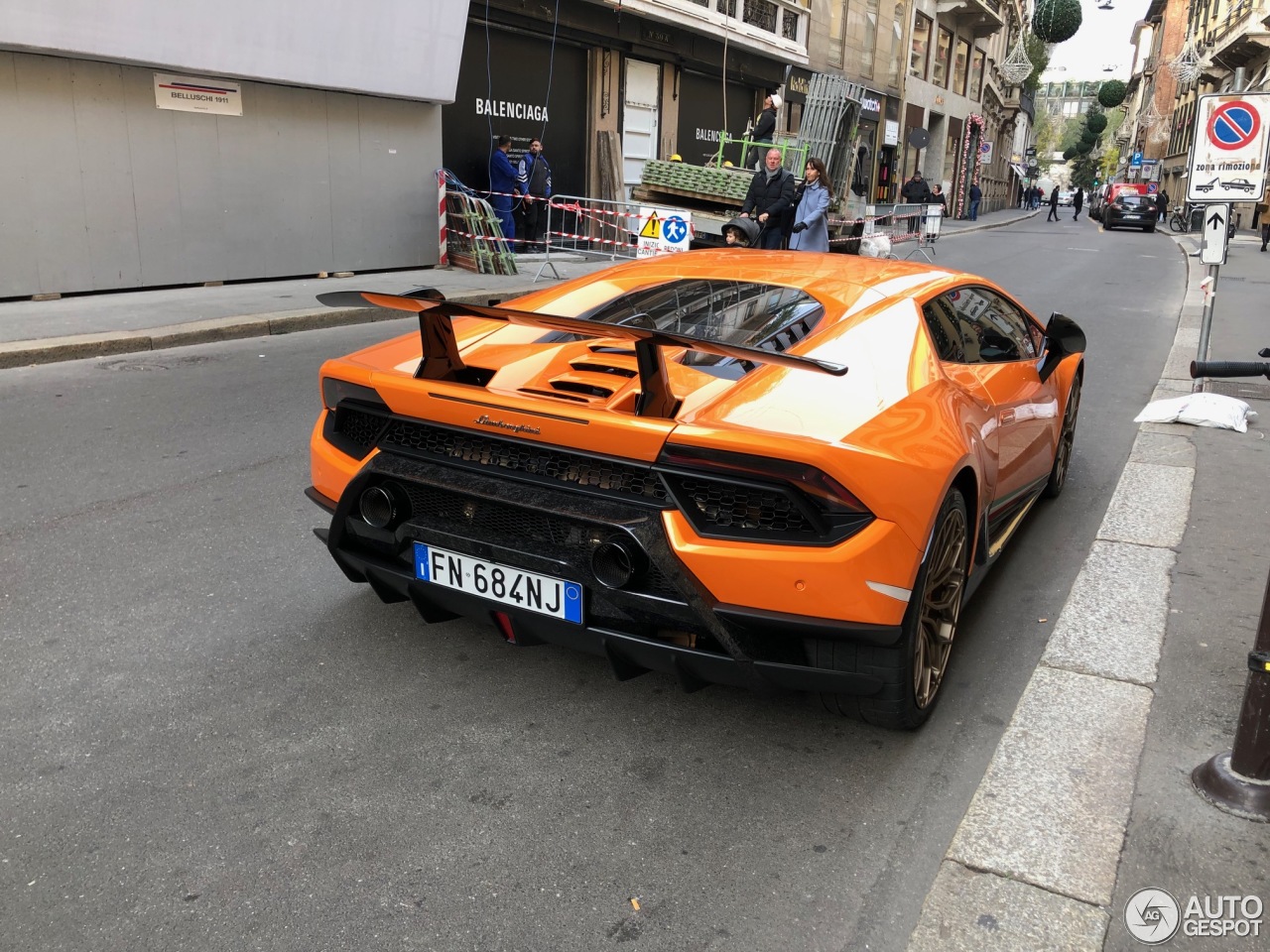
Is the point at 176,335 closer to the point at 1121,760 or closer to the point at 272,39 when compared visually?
the point at 272,39

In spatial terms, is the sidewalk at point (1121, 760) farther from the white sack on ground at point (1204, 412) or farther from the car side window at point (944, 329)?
the white sack on ground at point (1204, 412)

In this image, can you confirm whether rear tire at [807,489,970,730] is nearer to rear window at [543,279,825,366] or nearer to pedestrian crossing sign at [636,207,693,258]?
rear window at [543,279,825,366]

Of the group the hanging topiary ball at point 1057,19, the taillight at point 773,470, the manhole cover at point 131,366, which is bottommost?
the manhole cover at point 131,366

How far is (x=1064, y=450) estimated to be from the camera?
571 cm

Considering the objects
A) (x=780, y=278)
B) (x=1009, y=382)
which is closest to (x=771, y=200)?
(x=1009, y=382)

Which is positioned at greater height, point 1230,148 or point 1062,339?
point 1230,148

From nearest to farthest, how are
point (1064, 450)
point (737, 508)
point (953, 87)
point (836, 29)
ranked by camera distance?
1. point (737, 508)
2. point (1064, 450)
3. point (836, 29)
4. point (953, 87)

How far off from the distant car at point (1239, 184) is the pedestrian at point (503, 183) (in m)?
10.9

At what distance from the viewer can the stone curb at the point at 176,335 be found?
8562mm

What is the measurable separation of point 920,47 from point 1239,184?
36.7 meters

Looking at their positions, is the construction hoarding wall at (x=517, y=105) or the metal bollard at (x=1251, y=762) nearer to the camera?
the metal bollard at (x=1251, y=762)

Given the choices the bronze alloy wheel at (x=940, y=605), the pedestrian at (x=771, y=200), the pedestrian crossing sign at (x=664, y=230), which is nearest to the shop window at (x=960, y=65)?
the pedestrian crossing sign at (x=664, y=230)

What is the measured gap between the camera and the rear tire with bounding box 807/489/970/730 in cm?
280

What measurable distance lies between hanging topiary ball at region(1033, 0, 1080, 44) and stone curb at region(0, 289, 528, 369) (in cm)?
5322
